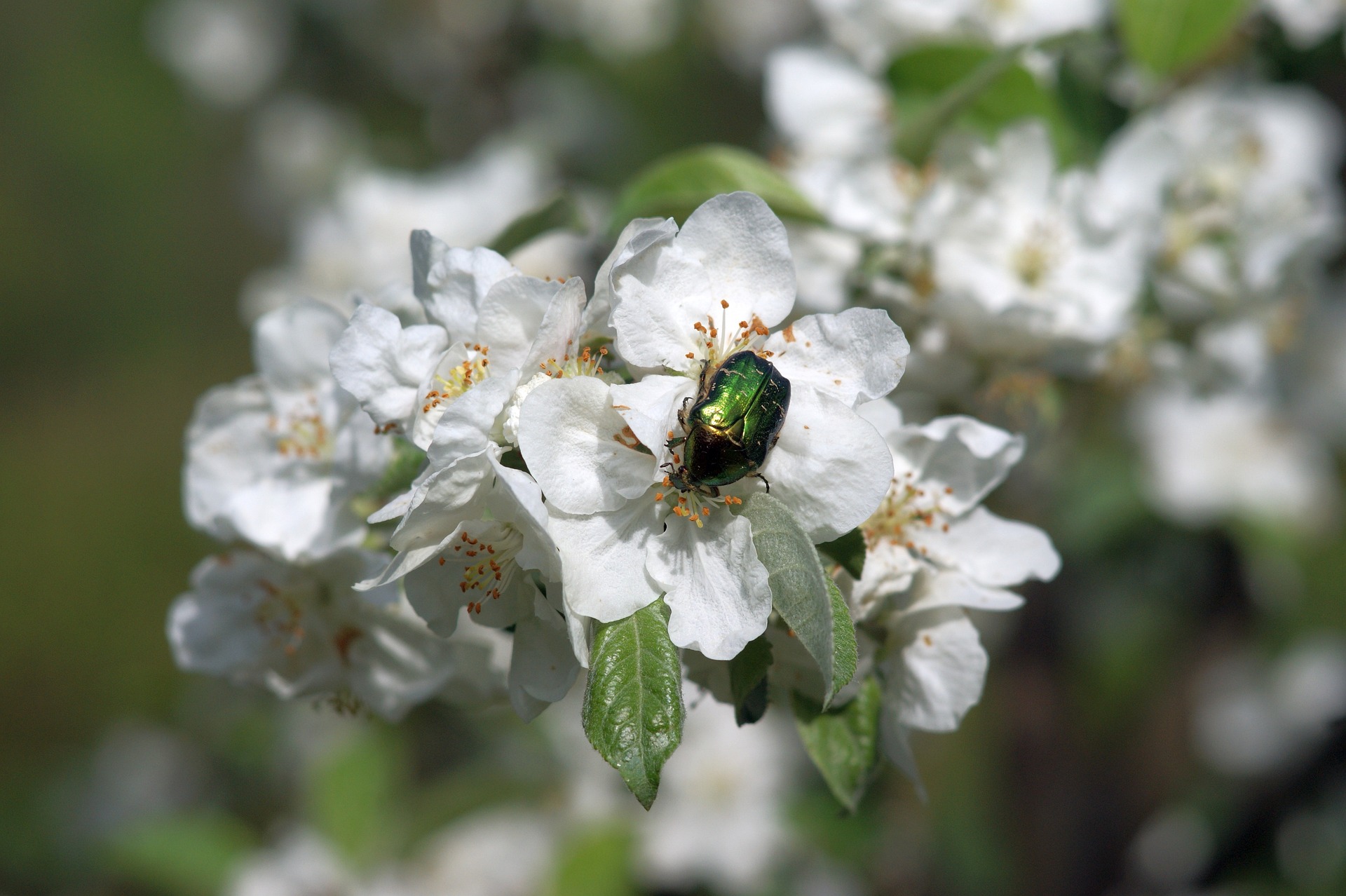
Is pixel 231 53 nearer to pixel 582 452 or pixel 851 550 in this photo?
pixel 582 452

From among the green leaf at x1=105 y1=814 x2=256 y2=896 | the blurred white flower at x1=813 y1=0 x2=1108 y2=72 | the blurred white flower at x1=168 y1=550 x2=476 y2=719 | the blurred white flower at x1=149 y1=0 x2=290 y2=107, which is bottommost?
the green leaf at x1=105 y1=814 x2=256 y2=896

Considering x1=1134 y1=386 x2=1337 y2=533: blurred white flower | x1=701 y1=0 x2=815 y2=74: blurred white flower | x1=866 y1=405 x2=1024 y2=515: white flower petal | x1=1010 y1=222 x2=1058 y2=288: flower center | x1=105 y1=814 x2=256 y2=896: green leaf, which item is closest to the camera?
x1=866 y1=405 x2=1024 y2=515: white flower petal

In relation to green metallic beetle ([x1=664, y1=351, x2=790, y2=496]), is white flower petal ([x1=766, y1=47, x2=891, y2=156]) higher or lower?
lower

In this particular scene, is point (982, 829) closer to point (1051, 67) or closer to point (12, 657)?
point (1051, 67)

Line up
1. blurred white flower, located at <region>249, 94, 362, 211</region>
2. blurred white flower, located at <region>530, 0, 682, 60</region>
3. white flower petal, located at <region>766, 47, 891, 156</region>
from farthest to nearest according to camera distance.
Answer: blurred white flower, located at <region>249, 94, 362, 211</region> < blurred white flower, located at <region>530, 0, 682, 60</region> < white flower petal, located at <region>766, 47, 891, 156</region>

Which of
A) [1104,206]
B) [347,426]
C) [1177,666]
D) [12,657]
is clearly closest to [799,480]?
[347,426]

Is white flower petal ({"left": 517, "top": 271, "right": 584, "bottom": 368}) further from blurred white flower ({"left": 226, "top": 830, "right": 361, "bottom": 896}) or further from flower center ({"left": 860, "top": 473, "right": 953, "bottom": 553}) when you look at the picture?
blurred white flower ({"left": 226, "top": 830, "right": 361, "bottom": 896})

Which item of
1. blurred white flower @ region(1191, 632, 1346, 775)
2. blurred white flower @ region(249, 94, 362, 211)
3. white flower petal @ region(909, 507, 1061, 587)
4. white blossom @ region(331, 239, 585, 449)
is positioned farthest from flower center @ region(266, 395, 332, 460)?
blurred white flower @ region(1191, 632, 1346, 775)
